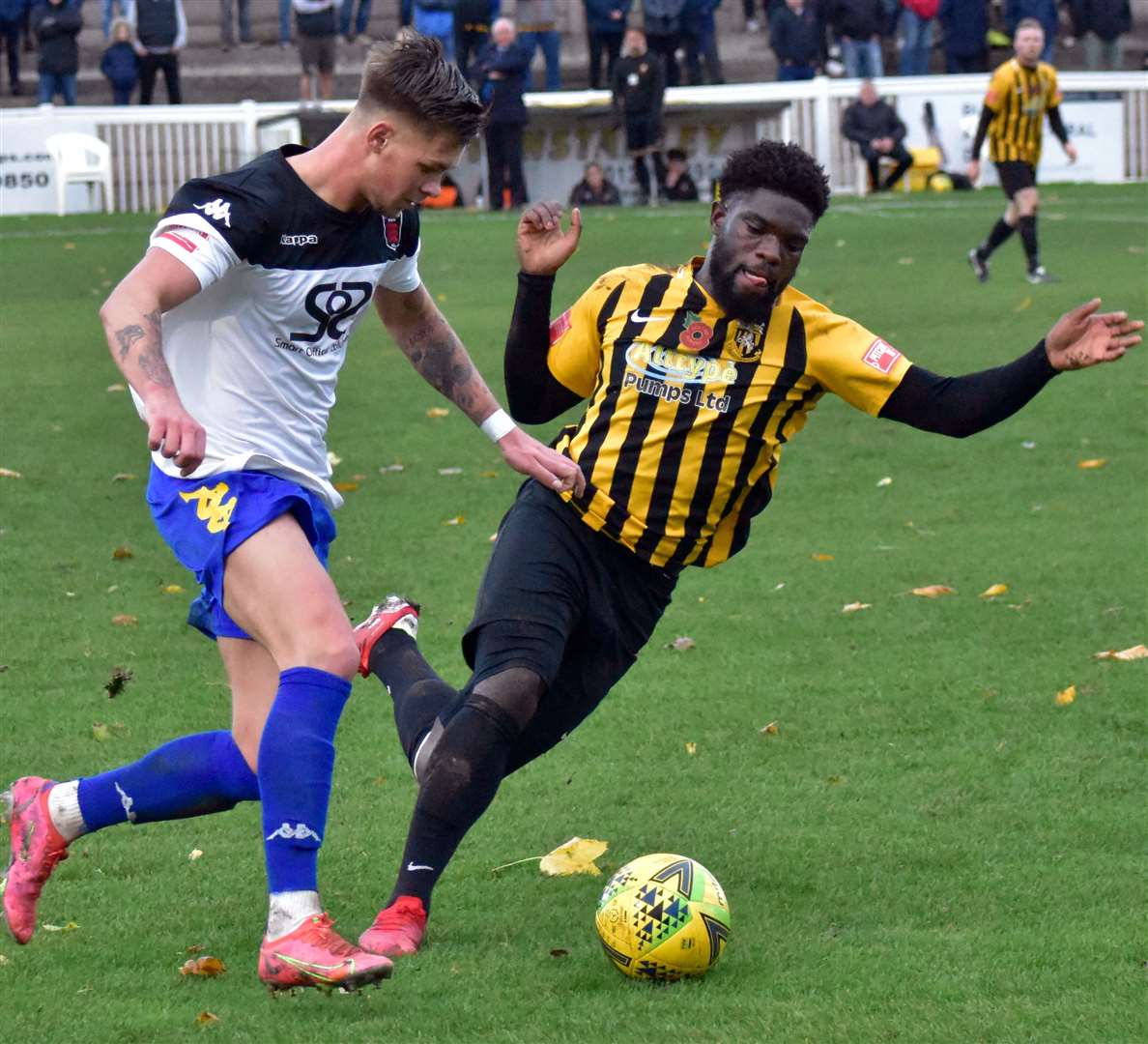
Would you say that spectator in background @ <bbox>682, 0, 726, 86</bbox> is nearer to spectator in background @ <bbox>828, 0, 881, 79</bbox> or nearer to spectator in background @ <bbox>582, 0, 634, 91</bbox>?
spectator in background @ <bbox>582, 0, 634, 91</bbox>

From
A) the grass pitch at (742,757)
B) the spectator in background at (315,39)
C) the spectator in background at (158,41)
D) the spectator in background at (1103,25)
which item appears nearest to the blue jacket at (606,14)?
the spectator in background at (315,39)

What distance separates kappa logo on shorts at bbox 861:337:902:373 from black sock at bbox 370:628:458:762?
1.41 metres

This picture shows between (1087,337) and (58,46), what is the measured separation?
80.8ft

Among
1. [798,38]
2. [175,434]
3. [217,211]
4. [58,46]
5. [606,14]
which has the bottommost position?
[175,434]

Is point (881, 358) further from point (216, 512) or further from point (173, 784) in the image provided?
point (173, 784)

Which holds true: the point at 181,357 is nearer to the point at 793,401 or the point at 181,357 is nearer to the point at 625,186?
the point at 793,401

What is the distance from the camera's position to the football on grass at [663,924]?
14.8ft

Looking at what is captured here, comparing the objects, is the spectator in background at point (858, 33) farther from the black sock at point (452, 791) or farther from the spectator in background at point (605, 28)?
the black sock at point (452, 791)

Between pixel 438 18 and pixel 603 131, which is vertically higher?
pixel 438 18

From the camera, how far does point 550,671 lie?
4.89 metres

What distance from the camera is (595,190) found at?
1019 inches

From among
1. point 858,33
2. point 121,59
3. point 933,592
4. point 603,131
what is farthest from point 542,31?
point 933,592

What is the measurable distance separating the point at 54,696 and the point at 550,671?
284 cm

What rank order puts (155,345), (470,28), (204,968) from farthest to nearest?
(470,28), (204,968), (155,345)
